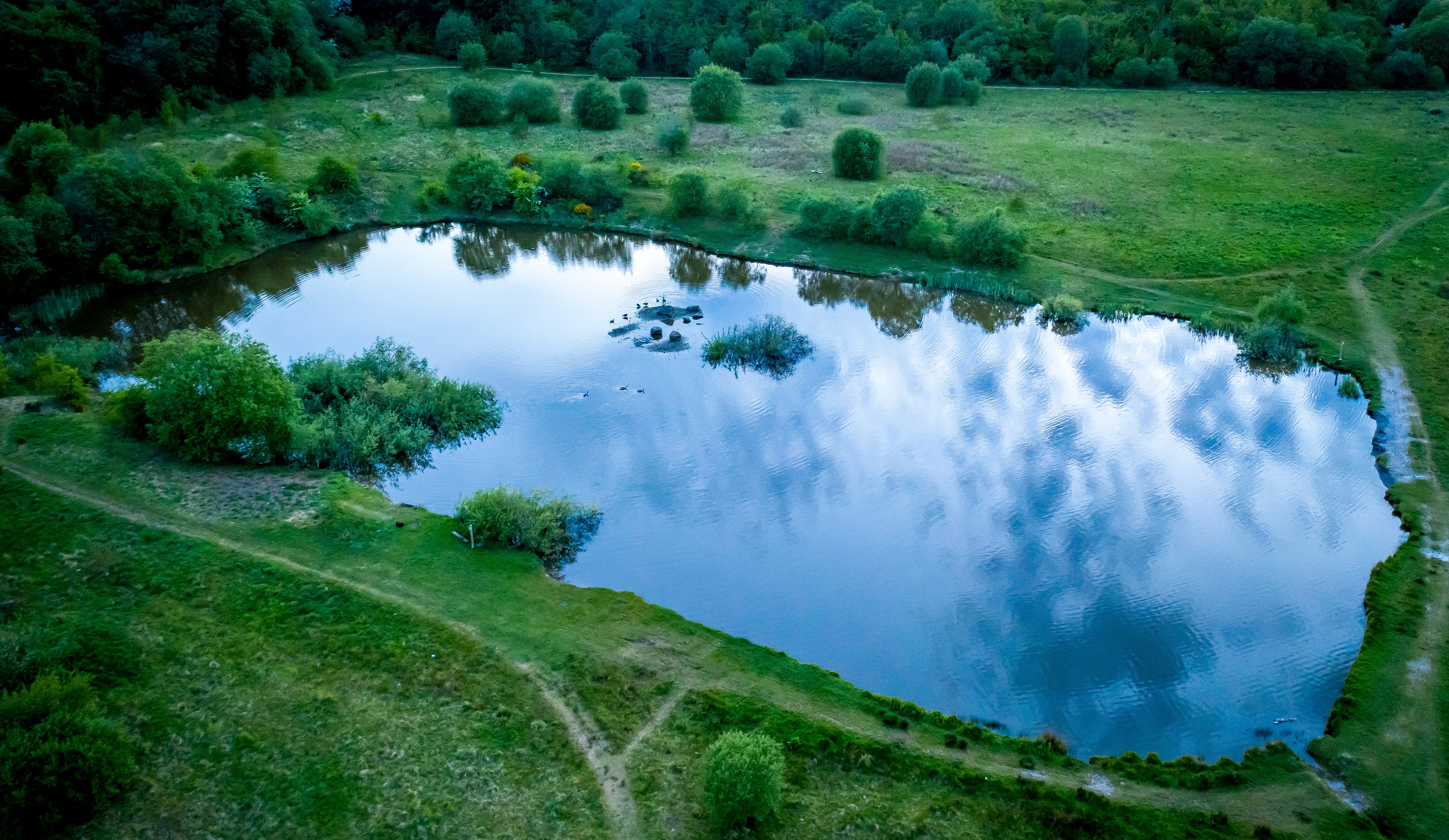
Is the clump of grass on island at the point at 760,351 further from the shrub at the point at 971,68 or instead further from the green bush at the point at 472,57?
the green bush at the point at 472,57

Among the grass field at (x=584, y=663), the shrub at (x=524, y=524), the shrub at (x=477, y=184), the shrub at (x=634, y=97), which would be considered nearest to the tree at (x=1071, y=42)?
the shrub at (x=634, y=97)

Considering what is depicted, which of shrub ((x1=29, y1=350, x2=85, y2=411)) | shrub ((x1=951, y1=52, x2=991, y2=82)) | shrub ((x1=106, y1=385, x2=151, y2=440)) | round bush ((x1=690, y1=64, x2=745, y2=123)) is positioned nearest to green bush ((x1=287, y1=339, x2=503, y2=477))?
shrub ((x1=106, y1=385, x2=151, y2=440))

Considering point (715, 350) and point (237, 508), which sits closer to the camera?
point (237, 508)

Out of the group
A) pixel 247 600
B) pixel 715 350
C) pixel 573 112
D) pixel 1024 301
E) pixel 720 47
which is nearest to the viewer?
pixel 247 600

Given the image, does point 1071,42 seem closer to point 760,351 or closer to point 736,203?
point 736,203

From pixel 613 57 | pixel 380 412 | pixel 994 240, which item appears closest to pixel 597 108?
pixel 613 57

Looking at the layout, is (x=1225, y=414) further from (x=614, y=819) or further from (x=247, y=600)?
(x=247, y=600)

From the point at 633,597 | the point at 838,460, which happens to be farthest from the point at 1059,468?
the point at 633,597
